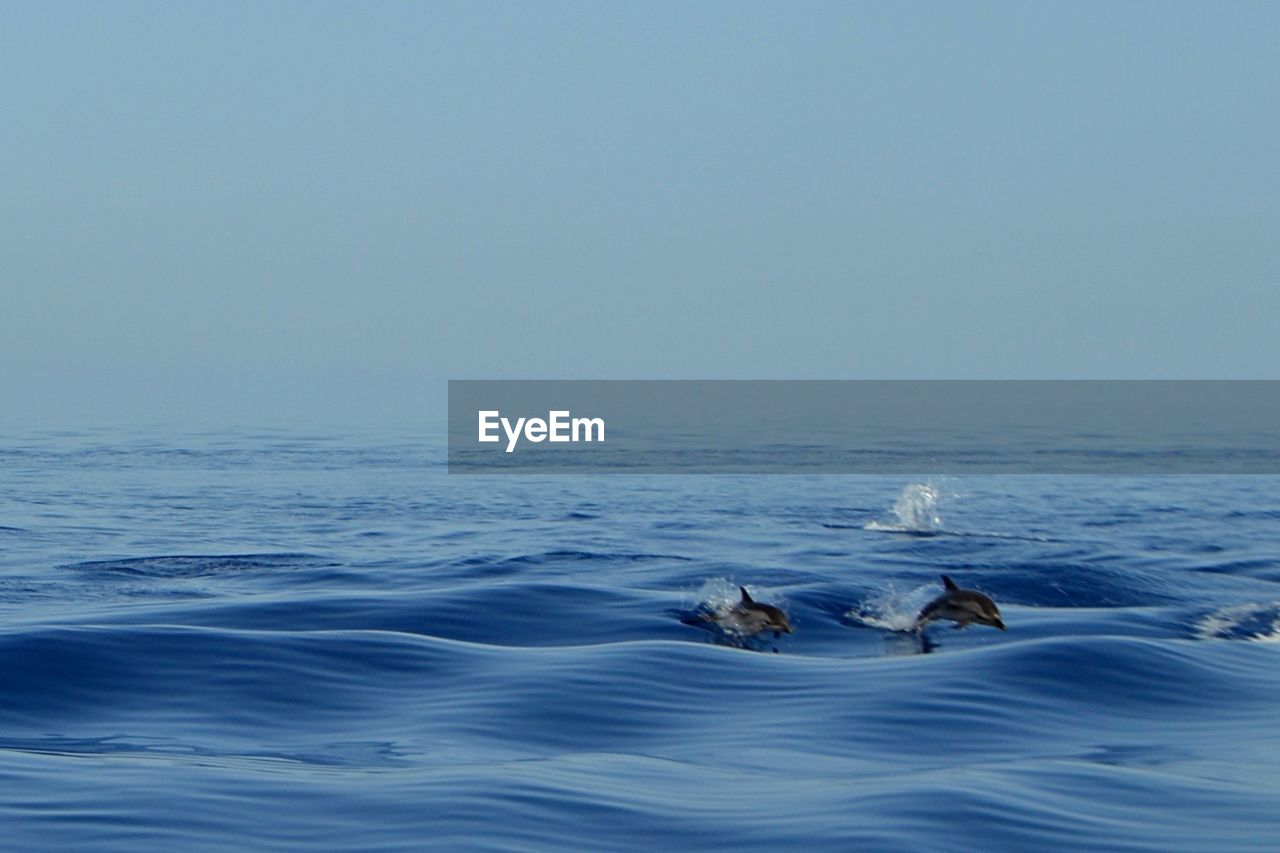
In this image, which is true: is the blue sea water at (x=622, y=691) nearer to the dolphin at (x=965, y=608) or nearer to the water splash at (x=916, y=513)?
the dolphin at (x=965, y=608)

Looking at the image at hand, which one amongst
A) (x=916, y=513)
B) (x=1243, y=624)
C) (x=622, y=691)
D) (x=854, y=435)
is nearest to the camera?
(x=622, y=691)

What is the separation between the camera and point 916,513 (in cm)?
2797

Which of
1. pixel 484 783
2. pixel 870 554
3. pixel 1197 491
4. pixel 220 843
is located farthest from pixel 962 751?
pixel 1197 491

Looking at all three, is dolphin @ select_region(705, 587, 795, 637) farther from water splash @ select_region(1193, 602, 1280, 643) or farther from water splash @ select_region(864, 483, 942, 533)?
water splash @ select_region(864, 483, 942, 533)

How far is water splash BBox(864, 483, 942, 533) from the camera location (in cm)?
2645

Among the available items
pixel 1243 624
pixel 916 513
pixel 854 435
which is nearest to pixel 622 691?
pixel 1243 624

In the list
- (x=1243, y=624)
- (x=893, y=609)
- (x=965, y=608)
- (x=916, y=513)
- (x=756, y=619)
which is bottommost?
(x=1243, y=624)

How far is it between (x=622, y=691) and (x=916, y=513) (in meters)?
16.6

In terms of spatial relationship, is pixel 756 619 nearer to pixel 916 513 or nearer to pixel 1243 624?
pixel 1243 624

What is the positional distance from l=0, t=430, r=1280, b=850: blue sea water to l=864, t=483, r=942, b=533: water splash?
14.4 inches

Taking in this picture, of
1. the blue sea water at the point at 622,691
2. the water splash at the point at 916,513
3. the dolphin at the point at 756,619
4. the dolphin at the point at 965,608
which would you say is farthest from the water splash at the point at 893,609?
the water splash at the point at 916,513

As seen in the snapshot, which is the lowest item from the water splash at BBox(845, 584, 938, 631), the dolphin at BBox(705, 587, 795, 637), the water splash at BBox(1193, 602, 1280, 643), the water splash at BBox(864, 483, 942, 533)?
the water splash at BBox(1193, 602, 1280, 643)

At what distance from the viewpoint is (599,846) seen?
7844 mm

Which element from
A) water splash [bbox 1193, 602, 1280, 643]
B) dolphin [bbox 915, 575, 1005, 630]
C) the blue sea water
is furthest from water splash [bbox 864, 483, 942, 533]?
dolphin [bbox 915, 575, 1005, 630]
